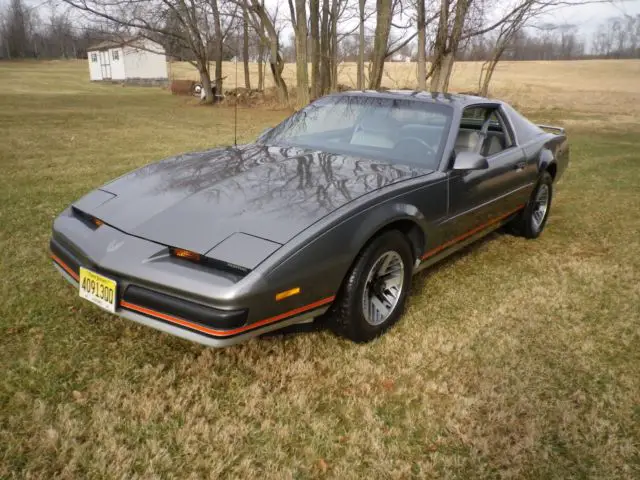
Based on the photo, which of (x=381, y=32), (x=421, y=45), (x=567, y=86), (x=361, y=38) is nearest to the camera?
(x=421, y=45)

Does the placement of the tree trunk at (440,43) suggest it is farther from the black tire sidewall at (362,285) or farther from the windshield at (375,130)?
the black tire sidewall at (362,285)

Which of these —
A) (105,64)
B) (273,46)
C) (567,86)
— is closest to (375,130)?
(273,46)

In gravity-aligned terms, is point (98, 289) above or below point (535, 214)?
above

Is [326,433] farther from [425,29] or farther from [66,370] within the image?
[425,29]

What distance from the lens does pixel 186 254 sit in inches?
91.9

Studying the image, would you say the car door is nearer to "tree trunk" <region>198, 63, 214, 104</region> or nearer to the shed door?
"tree trunk" <region>198, 63, 214, 104</region>

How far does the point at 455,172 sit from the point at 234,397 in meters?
2.03

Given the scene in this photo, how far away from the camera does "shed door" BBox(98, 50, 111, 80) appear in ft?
144

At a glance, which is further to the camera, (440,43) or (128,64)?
(128,64)

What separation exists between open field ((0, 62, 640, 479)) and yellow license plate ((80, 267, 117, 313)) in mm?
402

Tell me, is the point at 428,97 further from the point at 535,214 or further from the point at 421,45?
the point at 421,45

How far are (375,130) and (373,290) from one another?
4.20 feet

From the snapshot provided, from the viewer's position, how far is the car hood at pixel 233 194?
2.44 metres

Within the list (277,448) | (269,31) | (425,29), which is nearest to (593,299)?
(277,448)
